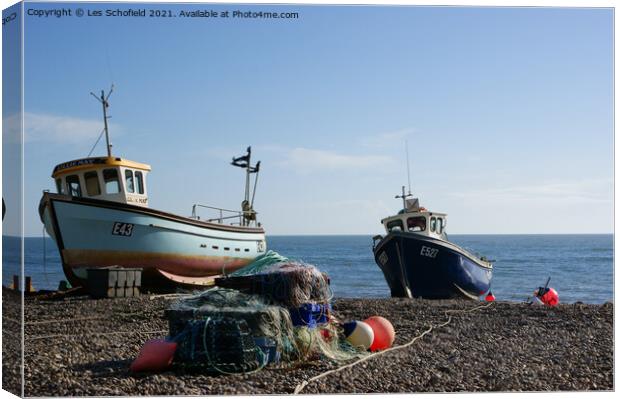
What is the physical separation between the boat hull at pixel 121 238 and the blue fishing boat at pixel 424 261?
5.13 metres

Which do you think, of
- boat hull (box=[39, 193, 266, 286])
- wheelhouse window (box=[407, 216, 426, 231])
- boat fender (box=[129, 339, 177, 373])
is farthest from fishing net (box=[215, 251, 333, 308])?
wheelhouse window (box=[407, 216, 426, 231])

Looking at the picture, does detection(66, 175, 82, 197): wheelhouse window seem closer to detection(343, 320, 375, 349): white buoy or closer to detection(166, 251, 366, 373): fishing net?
detection(166, 251, 366, 373): fishing net

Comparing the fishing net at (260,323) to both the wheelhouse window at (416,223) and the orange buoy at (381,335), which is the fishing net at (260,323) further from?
the wheelhouse window at (416,223)

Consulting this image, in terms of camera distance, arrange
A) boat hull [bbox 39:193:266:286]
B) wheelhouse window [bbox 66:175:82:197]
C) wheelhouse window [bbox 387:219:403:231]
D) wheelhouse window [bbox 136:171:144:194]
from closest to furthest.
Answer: boat hull [bbox 39:193:266:286] < wheelhouse window [bbox 66:175:82:197] < wheelhouse window [bbox 136:171:144:194] < wheelhouse window [bbox 387:219:403:231]

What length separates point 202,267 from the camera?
58.8 feet

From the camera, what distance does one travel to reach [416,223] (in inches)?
796

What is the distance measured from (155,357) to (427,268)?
12991 millimetres

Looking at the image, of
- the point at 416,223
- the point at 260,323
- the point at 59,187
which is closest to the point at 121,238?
the point at 59,187

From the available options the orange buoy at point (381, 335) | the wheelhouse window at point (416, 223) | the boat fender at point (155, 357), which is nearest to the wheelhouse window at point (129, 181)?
the wheelhouse window at point (416, 223)

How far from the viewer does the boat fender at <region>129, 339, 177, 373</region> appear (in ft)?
23.1

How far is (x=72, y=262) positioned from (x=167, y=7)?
33.4ft

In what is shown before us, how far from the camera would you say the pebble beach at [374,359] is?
6.50m

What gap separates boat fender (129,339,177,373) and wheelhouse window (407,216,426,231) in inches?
538

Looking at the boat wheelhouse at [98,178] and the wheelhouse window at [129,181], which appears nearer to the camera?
the boat wheelhouse at [98,178]
